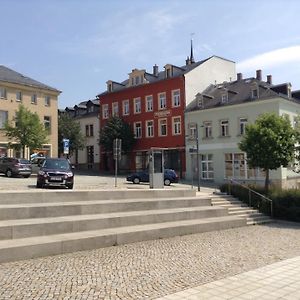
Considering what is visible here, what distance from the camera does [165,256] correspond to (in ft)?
38.8

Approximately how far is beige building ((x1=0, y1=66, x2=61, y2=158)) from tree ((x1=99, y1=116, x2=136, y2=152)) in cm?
759

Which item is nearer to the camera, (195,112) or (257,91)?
(257,91)

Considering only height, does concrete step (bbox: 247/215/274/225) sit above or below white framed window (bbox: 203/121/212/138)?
below

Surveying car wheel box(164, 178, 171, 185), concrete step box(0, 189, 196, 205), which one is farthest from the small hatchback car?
car wheel box(164, 178, 171, 185)

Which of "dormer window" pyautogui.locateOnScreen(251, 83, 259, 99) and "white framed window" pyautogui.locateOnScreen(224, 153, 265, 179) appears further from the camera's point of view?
"dormer window" pyautogui.locateOnScreen(251, 83, 259, 99)

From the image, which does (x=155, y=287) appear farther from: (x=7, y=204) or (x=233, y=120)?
(x=233, y=120)

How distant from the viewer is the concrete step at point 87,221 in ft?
38.9

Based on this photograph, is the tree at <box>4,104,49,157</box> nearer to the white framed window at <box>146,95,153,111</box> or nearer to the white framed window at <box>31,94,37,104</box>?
the white framed window at <box>31,94,37,104</box>

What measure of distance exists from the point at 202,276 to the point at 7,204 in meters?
7.70

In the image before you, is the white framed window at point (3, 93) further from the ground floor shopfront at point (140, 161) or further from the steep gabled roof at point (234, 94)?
the steep gabled roof at point (234, 94)

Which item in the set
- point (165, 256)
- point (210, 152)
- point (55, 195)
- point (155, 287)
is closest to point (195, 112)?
point (210, 152)

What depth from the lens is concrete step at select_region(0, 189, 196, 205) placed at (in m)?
14.9

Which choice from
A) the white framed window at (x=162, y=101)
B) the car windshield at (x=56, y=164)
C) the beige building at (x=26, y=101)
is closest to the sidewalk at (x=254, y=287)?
the car windshield at (x=56, y=164)

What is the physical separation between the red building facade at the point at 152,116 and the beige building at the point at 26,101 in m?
6.79
